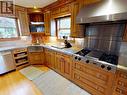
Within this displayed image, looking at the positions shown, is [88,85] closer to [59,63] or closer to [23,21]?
[59,63]

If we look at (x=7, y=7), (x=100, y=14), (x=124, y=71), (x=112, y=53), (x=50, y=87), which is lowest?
(x=50, y=87)

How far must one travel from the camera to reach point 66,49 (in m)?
2.68

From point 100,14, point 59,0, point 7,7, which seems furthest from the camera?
point 7,7

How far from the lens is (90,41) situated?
248cm

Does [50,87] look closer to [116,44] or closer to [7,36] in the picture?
[116,44]

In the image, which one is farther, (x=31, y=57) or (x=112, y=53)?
(x=31, y=57)

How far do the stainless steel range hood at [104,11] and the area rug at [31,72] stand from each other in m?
2.15

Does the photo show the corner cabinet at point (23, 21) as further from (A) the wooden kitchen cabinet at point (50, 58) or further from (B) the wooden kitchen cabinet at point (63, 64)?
(B) the wooden kitchen cabinet at point (63, 64)

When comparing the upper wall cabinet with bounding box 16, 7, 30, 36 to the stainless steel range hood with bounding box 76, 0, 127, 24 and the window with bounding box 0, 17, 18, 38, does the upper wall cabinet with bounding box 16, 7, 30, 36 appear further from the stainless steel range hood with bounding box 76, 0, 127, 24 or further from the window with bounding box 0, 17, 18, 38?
the stainless steel range hood with bounding box 76, 0, 127, 24

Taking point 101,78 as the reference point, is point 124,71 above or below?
above

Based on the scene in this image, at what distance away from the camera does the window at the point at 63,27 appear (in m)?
3.31

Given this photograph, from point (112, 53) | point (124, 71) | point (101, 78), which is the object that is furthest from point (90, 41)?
point (124, 71)

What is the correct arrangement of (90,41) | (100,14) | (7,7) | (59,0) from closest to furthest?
(100,14), (90,41), (59,0), (7,7)

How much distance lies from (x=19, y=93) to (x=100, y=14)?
2.46 meters
